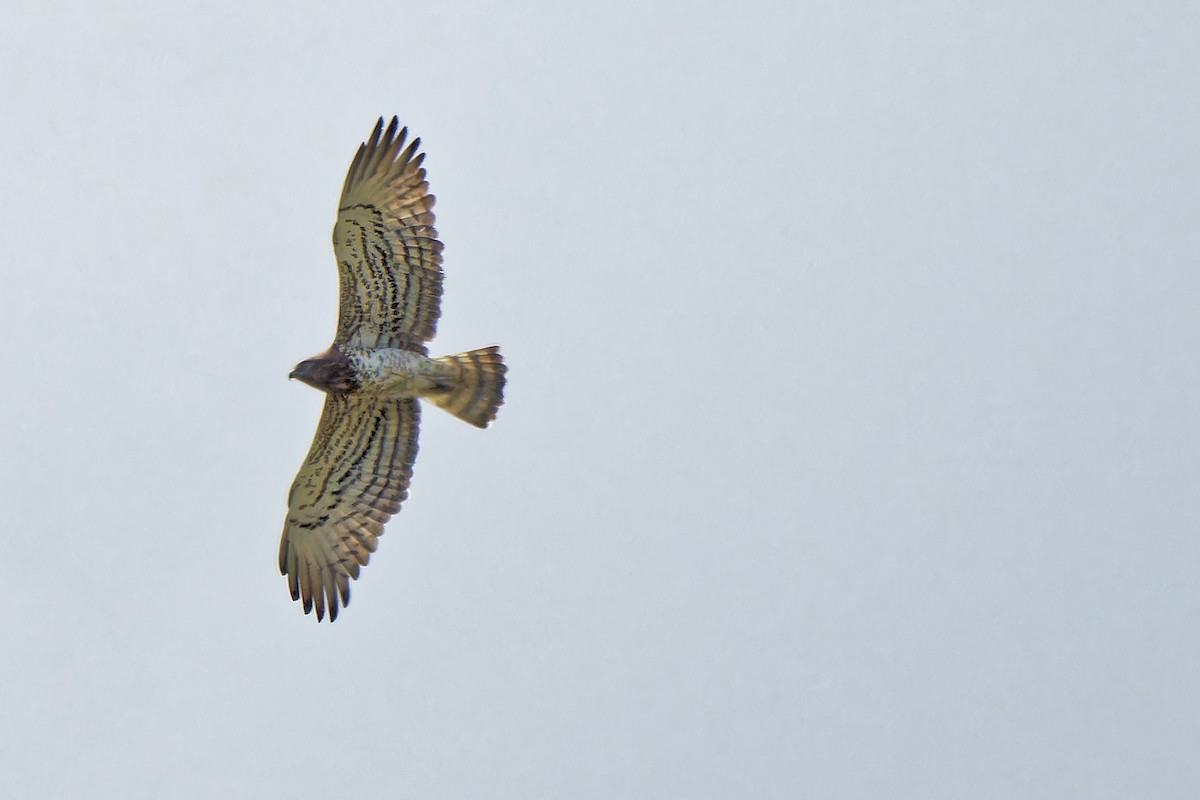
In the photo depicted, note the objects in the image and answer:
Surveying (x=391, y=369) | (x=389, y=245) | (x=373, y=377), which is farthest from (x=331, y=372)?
(x=389, y=245)

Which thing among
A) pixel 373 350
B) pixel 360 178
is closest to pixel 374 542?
pixel 373 350

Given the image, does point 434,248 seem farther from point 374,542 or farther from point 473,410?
point 374,542

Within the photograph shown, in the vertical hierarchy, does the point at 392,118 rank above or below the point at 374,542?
above

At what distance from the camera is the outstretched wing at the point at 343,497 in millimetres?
11781

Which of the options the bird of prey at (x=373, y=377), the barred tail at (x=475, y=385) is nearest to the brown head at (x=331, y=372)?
the bird of prey at (x=373, y=377)

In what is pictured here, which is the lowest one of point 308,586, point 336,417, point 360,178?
point 308,586

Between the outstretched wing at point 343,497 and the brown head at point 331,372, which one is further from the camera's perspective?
the outstretched wing at point 343,497

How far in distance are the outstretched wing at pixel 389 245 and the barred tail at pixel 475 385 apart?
0.25 metres

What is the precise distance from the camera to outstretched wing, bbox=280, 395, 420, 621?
1178cm

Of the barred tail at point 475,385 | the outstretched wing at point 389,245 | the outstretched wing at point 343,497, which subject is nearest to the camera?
→ the outstretched wing at point 389,245

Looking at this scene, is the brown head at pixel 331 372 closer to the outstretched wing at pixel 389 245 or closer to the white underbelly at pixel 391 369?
the white underbelly at pixel 391 369

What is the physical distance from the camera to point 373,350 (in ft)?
37.6

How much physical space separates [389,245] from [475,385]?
941 mm

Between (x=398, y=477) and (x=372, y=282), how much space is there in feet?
3.98
